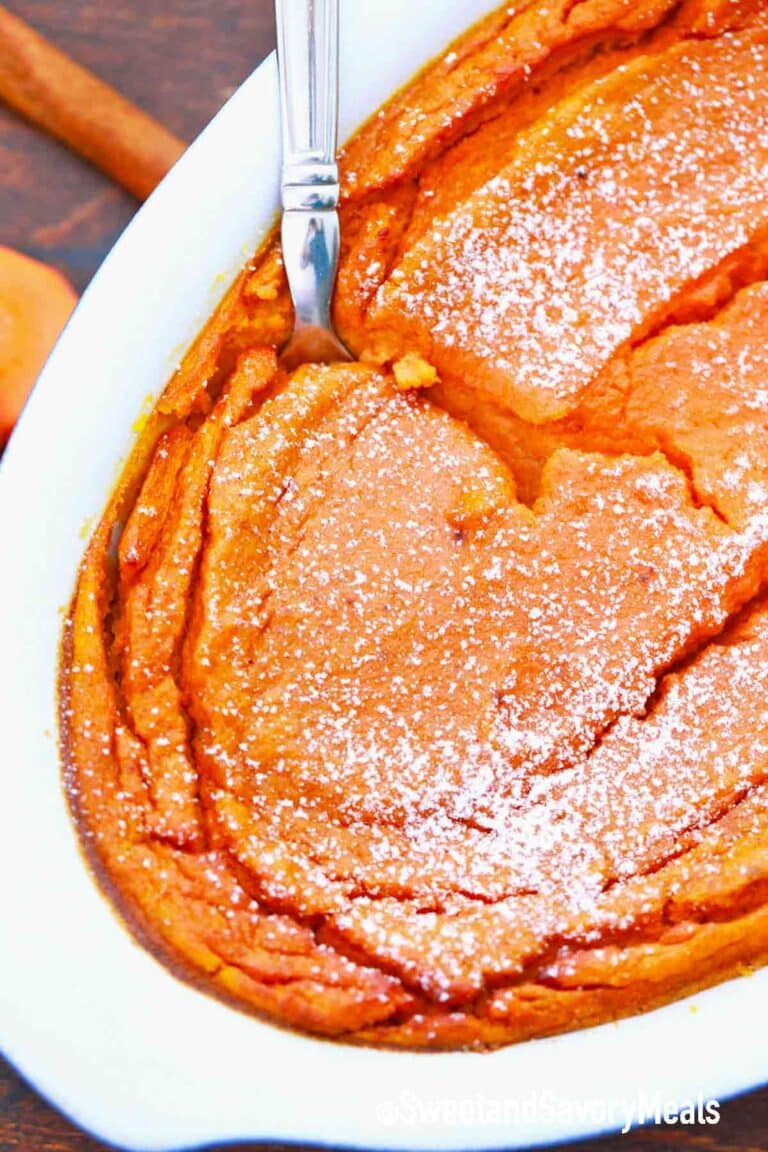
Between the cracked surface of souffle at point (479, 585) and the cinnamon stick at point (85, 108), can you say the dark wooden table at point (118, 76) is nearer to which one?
the cinnamon stick at point (85, 108)

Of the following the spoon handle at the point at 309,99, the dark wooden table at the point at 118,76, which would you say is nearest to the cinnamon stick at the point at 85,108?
the dark wooden table at the point at 118,76

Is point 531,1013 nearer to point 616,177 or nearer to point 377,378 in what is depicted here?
point 377,378

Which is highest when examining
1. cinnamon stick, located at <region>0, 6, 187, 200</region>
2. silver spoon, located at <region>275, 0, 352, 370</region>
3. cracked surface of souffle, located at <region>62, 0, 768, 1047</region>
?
cinnamon stick, located at <region>0, 6, 187, 200</region>

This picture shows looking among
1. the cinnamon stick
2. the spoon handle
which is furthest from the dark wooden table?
the spoon handle

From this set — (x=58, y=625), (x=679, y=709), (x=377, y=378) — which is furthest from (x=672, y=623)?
(x=58, y=625)

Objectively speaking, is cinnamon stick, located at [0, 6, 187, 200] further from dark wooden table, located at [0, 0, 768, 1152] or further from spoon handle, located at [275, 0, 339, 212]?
spoon handle, located at [275, 0, 339, 212]

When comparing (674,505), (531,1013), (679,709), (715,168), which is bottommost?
(531,1013)

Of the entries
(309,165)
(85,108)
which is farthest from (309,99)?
(85,108)

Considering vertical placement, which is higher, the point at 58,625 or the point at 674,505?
the point at 674,505
